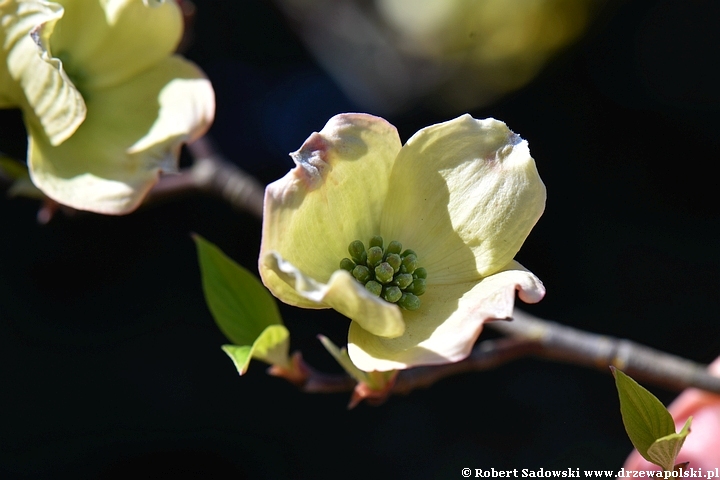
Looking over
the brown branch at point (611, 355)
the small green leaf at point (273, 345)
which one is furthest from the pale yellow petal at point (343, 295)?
the brown branch at point (611, 355)

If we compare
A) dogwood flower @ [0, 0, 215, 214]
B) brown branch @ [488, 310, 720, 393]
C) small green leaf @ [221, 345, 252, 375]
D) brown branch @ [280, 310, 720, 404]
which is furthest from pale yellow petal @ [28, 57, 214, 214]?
brown branch @ [488, 310, 720, 393]

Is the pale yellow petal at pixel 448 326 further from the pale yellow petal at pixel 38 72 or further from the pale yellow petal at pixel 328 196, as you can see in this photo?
the pale yellow petal at pixel 38 72

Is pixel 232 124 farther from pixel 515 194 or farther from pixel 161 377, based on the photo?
pixel 515 194

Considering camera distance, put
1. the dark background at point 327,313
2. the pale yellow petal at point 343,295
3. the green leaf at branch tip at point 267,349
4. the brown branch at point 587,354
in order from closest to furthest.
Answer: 1. the pale yellow petal at point 343,295
2. the green leaf at branch tip at point 267,349
3. the brown branch at point 587,354
4. the dark background at point 327,313

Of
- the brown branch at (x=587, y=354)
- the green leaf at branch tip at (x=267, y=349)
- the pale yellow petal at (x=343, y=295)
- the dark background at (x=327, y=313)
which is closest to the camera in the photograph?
the pale yellow petal at (x=343, y=295)

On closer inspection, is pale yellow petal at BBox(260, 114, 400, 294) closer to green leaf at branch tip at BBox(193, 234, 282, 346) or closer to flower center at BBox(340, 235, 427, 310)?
flower center at BBox(340, 235, 427, 310)
